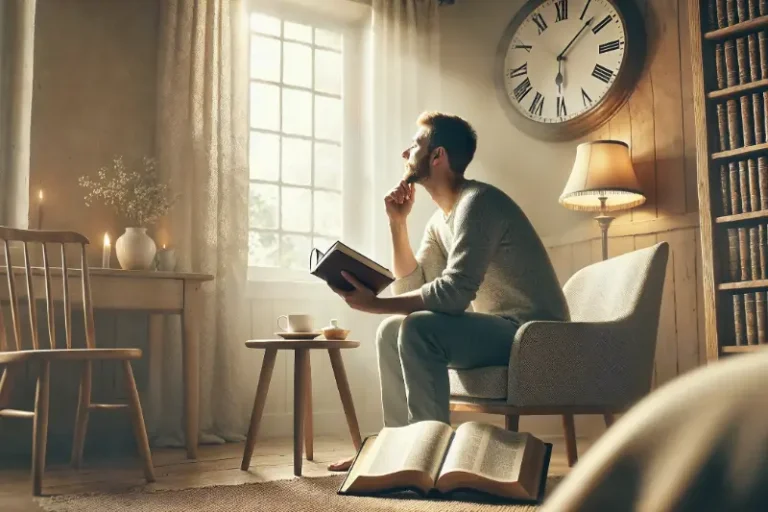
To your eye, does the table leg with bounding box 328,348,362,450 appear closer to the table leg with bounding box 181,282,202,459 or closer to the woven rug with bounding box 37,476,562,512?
the woven rug with bounding box 37,476,562,512

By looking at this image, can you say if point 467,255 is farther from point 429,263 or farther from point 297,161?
point 297,161

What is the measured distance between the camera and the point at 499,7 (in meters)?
3.95

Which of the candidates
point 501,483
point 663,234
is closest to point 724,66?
point 663,234

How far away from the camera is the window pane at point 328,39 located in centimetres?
420

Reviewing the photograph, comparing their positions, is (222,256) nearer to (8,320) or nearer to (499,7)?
(8,320)

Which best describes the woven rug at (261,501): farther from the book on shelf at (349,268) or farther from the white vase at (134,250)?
the white vase at (134,250)

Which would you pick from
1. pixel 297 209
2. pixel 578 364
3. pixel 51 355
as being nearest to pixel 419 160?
pixel 578 364

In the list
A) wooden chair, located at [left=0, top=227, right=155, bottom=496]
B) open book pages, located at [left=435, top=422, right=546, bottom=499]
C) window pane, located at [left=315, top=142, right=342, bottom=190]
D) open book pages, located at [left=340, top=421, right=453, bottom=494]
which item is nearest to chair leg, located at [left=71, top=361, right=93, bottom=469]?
wooden chair, located at [left=0, top=227, right=155, bottom=496]

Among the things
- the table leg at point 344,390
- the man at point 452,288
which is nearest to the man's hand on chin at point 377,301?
the man at point 452,288

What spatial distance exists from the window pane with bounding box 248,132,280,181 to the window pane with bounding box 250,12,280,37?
0.54m

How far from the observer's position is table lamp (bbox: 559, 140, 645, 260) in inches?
120

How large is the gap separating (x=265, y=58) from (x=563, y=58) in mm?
1487

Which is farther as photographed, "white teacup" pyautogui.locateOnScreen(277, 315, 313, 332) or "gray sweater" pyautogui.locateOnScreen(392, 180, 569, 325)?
"white teacup" pyautogui.locateOnScreen(277, 315, 313, 332)

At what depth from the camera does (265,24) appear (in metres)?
4.02
